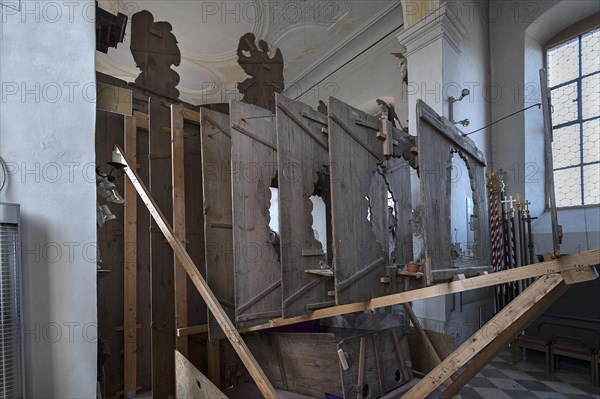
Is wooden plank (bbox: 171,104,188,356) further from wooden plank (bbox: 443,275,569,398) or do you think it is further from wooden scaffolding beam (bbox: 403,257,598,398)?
wooden plank (bbox: 443,275,569,398)

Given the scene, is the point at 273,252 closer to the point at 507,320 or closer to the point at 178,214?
the point at 178,214

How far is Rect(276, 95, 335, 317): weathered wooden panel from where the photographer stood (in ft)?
10.2

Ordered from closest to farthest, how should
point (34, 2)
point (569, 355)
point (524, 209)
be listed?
point (34, 2) < point (569, 355) < point (524, 209)

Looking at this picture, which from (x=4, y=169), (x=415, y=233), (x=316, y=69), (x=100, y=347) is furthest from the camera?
(x=316, y=69)

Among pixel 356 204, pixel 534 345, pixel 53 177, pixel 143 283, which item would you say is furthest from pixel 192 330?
pixel 534 345

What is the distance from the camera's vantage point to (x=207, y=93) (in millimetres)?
12258

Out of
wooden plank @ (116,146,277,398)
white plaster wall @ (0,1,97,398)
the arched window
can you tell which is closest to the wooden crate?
wooden plank @ (116,146,277,398)

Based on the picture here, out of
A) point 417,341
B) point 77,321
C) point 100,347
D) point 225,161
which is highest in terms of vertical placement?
point 225,161

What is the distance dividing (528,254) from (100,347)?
601 centimetres

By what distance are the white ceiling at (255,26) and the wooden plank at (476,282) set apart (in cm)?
638

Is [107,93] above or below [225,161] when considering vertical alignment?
above

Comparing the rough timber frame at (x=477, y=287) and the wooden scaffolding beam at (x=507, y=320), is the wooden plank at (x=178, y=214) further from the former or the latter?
the wooden scaffolding beam at (x=507, y=320)

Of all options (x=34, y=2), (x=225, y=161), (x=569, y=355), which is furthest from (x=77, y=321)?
(x=569, y=355)

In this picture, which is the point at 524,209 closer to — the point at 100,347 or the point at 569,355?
the point at 569,355
